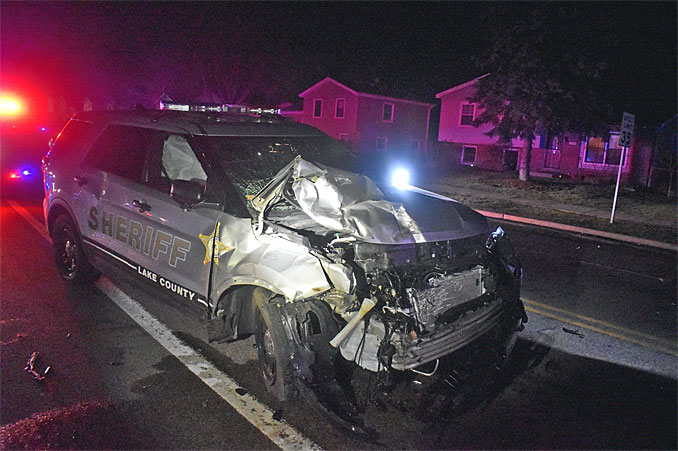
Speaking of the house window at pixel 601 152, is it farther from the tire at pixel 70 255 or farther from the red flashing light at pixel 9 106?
the tire at pixel 70 255

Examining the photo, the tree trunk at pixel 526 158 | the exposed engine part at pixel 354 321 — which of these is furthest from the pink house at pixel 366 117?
the exposed engine part at pixel 354 321

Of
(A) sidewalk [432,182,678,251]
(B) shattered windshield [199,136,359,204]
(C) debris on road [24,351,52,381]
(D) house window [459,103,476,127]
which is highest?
(D) house window [459,103,476,127]

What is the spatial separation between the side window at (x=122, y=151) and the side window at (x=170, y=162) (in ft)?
0.47

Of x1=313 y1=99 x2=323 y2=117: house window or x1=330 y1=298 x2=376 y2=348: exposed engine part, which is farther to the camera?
x1=313 y1=99 x2=323 y2=117: house window

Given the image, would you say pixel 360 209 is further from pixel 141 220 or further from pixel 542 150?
pixel 542 150

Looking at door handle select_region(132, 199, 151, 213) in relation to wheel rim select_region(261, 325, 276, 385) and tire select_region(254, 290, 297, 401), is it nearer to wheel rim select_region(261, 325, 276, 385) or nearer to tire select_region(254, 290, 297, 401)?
tire select_region(254, 290, 297, 401)

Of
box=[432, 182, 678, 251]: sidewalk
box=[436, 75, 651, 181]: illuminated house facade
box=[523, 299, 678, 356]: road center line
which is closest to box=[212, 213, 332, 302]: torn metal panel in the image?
box=[523, 299, 678, 356]: road center line

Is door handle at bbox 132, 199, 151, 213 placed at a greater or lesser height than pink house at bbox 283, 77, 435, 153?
lesser

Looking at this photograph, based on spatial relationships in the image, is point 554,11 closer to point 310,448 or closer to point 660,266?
point 660,266

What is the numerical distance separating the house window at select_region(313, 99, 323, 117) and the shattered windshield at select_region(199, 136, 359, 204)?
3278cm

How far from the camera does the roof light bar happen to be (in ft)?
18.4

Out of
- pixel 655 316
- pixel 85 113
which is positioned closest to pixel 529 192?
pixel 655 316

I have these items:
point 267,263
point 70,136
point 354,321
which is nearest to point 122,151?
point 70,136

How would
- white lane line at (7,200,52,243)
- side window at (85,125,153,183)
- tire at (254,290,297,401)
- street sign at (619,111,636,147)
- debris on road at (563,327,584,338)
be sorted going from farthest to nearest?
street sign at (619,111,636,147) < white lane line at (7,200,52,243) < debris on road at (563,327,584,338) < side window at (85,125,153,183) < tire at (254,290,297,401)
